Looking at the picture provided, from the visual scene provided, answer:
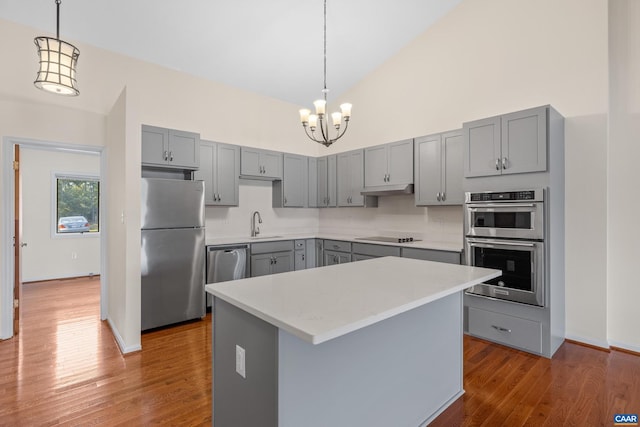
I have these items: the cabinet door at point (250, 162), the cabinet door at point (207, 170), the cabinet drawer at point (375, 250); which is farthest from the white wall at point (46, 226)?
the cabinet drawer at point (375, 250)

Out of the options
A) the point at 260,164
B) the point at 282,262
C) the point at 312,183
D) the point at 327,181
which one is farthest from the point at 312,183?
the point at 282,262

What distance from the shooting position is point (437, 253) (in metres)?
3.59

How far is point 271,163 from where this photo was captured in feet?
16.5

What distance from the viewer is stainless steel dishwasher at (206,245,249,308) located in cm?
405

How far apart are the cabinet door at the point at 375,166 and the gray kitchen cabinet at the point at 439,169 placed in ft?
1.71

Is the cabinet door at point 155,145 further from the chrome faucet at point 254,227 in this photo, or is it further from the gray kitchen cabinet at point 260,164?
the chrome faucet at point 254,227

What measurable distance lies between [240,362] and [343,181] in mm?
3959

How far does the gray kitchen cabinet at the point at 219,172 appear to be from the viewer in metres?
4.30

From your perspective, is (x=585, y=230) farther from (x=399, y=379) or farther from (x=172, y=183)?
(x=172, y=183)

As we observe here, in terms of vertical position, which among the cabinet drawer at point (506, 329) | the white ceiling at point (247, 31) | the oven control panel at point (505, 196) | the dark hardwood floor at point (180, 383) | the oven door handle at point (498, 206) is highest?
the white ceiling at point (247, 31)

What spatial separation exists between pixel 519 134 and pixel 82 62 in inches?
186

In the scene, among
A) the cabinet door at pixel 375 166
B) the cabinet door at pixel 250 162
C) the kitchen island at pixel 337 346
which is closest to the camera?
the kitchen island at pixel 337 346

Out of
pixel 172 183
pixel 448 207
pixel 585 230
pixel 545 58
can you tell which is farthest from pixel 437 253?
pixel 172 183

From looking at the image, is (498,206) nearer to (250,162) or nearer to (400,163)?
(400,163)
